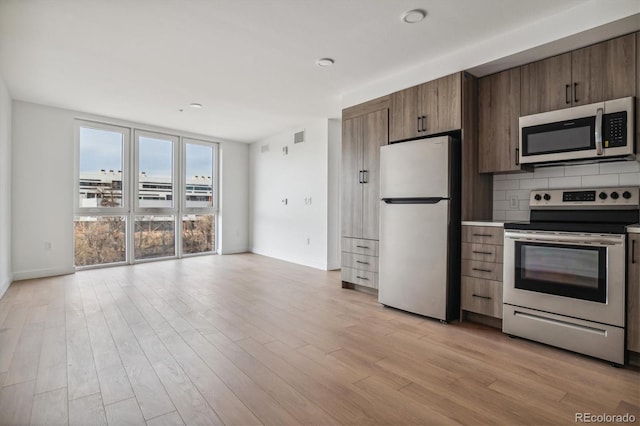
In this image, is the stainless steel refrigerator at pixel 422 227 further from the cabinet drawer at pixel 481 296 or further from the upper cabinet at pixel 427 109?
the upper cabinet at pixel 427 109

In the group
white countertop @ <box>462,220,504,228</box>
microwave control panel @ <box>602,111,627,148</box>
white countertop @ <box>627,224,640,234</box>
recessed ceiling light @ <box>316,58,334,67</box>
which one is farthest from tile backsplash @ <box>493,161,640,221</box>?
recessed ceiling light @ <box>316,58,334,67</box>

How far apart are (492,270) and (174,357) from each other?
106 inches

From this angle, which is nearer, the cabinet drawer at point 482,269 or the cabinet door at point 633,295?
the cabinet door at point 633,295

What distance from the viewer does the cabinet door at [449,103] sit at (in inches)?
121

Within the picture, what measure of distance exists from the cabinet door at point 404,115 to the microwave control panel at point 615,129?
1508mm

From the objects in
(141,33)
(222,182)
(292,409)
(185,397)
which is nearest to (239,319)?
(185,397)

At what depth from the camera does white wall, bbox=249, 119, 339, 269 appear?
565cm

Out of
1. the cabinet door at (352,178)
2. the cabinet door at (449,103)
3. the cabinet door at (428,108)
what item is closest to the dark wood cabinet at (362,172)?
the cabinet door at (352,178)

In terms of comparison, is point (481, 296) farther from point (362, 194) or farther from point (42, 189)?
point (42, 189)

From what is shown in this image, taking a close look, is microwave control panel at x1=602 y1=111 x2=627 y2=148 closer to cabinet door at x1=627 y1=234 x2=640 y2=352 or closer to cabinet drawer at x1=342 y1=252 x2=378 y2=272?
cabinet door at x1=627 y1=234 x2=640 y2=352

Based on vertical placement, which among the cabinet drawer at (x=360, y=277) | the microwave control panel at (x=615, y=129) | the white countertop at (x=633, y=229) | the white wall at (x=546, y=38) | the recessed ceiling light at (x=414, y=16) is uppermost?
the recessed ceiling light at (x=414, y=16)

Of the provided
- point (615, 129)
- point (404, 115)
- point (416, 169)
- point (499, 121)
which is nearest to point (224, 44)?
point (404, 115)

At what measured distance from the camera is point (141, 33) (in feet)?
9.25

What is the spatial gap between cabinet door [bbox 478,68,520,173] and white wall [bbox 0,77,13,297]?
545cm
